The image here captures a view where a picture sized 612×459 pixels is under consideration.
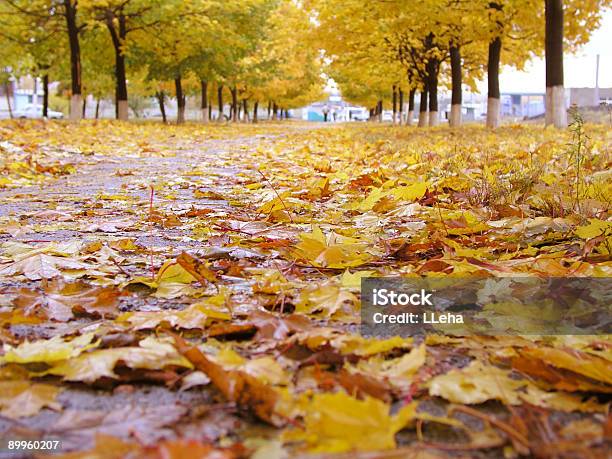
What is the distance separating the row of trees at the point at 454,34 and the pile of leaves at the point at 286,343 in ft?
37.5

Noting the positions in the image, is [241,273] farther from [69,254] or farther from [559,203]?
[559,203]

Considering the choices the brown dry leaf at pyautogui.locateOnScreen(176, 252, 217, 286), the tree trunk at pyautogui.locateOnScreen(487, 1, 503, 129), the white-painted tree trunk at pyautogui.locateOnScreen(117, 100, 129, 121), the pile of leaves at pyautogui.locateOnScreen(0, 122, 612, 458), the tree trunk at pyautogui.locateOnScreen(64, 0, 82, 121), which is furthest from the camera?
the white-painted tree trunk at pyautogui.locateOnScreen(117, 100, 129, 121)

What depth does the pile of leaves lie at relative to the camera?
1125 mm

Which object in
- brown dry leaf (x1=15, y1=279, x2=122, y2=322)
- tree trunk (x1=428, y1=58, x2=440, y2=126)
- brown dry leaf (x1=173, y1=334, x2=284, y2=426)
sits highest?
tree trunk (x1=428, y1=58, x2=440, y2=126)

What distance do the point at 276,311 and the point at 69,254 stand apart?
43.3 inches

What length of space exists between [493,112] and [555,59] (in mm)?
4542

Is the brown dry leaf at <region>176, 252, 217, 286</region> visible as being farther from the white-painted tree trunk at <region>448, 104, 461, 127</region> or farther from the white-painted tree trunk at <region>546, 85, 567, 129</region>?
the white-painted tree trunk at <region>448, 104, 461, 127</region>

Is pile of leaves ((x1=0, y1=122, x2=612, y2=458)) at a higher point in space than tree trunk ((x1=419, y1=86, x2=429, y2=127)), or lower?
lower

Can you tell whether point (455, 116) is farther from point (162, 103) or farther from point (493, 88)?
point (162, 103)

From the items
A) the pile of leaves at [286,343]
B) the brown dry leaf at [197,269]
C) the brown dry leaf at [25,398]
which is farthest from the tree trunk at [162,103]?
the brown dry leaf at [25,398]

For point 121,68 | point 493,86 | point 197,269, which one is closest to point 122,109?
point 121,68

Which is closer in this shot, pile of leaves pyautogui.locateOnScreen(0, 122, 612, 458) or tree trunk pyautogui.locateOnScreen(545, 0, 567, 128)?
pile of leaves pyautogui.locateOnScreen(0, 122, 612, 458)

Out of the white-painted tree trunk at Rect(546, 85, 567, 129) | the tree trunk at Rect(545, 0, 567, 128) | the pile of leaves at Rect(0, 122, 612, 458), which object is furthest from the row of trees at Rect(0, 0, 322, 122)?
the pile of leaves at Rect(0, 122, 612, 458)

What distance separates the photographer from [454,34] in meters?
18.7
